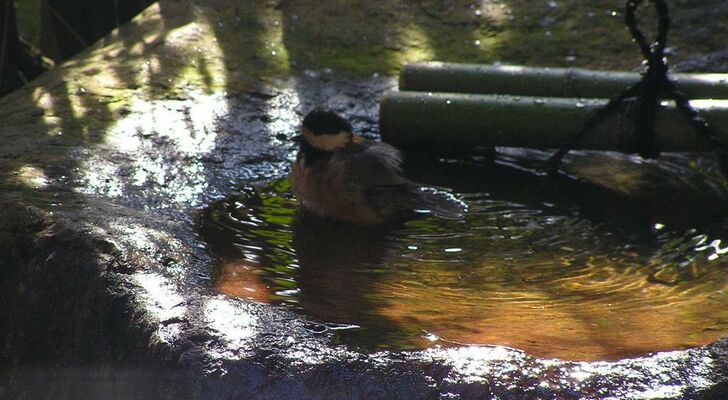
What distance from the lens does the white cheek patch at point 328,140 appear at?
5.04 metres

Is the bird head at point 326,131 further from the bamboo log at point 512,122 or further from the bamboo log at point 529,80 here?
the bamboo log at point 529,80

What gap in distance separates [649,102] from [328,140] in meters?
1.61


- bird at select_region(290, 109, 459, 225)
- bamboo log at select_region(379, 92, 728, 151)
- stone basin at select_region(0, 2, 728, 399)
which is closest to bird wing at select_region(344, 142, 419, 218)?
bird at select_region(290, 109, 459, 225)

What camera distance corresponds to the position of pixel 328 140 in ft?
16.5

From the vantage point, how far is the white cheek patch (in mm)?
5035

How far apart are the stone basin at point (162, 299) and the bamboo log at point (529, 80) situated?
1.35ft

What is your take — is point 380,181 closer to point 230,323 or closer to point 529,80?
point 529,80

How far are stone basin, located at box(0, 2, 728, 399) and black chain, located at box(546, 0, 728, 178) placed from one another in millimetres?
287

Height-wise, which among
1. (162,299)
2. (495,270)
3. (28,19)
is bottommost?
(28,19)

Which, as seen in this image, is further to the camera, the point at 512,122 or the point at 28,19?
the point at 28,19

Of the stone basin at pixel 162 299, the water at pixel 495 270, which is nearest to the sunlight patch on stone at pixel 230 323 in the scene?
the stone basin at pixel 162 299

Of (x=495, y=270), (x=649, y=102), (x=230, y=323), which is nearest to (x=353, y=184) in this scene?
(x=495, y=270)

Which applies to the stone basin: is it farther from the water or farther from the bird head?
the bird head

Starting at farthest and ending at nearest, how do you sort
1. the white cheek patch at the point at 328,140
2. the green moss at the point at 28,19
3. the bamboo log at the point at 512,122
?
1. the green moss at the point at 28,19
2. the white cheek patch at the point at 328,140
3. the bamboo log at the point at 512,122
